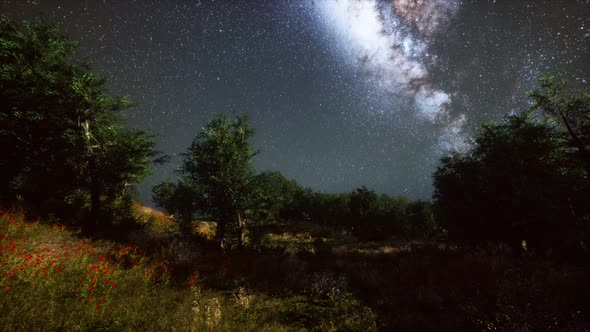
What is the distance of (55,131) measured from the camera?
13016 millimetres

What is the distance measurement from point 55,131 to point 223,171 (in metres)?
10.3

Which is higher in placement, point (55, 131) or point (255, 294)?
point (55, 131)

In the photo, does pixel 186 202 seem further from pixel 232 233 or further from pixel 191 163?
pixel 232 233

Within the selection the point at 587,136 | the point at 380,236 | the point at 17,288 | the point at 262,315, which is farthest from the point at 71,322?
the point at 380,236

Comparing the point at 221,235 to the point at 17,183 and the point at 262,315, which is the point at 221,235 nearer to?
the point at 262,315

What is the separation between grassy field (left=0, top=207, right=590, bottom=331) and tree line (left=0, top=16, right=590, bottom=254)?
410cm

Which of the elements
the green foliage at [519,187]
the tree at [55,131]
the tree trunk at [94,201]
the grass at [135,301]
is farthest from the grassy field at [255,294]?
the green foliage at [519,187]

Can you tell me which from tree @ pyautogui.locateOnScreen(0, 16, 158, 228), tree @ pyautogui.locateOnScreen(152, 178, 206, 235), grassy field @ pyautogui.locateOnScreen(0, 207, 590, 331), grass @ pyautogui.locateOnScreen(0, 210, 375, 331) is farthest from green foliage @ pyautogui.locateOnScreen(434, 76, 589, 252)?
tree @ pyautogui.locateOnScreen(0, 16, 158, 228)

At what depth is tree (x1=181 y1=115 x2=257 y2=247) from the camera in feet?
41.8

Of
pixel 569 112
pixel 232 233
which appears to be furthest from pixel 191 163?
pixel 569 112

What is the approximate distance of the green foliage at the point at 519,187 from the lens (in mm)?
13155

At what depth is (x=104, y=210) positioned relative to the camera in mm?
15234

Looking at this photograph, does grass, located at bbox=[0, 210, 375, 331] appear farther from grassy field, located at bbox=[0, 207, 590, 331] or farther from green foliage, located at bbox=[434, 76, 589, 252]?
green foliage, located at bbox=[434, 76, 589, 252]

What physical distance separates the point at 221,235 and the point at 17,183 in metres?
11.3
